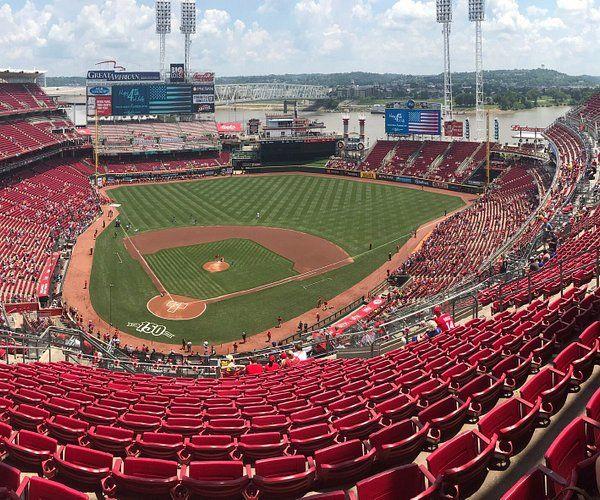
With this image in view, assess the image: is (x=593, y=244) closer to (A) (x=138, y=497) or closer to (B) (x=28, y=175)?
(A) (x=138, y=497)

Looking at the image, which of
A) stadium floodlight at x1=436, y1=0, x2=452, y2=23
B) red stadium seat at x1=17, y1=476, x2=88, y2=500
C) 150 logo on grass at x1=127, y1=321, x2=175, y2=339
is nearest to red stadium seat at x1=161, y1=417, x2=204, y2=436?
red stadium seat at x1=17, y1=476, x2=88, y2=500

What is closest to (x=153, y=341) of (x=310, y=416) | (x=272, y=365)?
(x=272, y=365)

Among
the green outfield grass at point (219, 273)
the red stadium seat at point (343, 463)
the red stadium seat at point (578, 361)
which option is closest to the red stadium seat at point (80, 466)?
the red stadium seat at point (343, 463)

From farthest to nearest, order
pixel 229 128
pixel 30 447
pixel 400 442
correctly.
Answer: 1. pixel 229 128
2. pixel 30 447
3. pixel 400 442

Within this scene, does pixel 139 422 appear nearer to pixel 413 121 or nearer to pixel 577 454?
pixel 577 454

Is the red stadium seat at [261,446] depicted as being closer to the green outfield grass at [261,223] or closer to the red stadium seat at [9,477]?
the red stadium seat at [9,477]

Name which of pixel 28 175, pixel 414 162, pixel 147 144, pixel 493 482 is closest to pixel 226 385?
pixel 493 482
